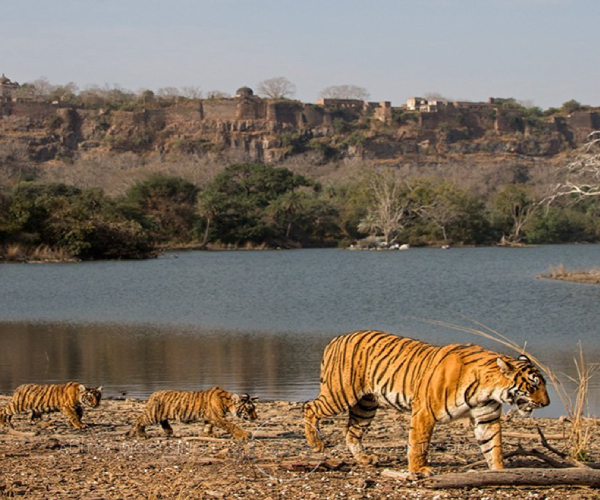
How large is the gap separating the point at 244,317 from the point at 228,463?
1635 centimetres

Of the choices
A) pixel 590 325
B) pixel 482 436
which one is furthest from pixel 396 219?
pixel 482 436

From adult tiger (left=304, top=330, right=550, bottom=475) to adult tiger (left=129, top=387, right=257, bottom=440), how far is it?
1.18 metres

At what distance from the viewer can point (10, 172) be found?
103562 millimetres

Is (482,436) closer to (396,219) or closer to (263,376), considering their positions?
(263,376)

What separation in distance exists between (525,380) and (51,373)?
932cm

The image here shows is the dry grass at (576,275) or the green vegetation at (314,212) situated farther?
the green vegetation at (314,212)

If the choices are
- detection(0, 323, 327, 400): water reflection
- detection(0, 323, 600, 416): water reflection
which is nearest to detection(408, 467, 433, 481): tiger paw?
detection(0, 323, 600, 416): water reflection

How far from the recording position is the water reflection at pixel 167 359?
41.0 feet

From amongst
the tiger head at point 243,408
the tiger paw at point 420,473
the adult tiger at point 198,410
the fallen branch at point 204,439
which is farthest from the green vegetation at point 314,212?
the tiger paw at point 420,473

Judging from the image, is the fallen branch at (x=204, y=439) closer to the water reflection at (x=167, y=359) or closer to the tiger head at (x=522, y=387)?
the tiger head at (x=522, y=387)

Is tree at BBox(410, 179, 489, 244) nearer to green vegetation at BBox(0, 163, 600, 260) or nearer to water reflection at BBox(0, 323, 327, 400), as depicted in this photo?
green vegetation at BBox(0, 163, 600, 260)

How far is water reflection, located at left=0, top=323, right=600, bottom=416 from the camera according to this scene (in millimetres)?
12484

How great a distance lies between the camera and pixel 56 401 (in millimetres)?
8445

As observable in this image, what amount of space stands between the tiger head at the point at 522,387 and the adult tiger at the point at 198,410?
268 centimetres
